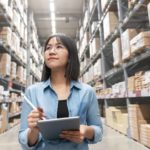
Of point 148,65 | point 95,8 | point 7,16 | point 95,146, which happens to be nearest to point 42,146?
point 95,146

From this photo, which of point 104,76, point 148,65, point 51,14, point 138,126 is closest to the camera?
point 138,126

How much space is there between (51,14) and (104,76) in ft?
21.8

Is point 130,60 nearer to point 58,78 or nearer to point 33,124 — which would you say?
point 58,78

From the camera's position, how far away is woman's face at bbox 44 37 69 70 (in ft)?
4.77

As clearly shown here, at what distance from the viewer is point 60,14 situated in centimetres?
1180

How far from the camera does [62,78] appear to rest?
1509mm

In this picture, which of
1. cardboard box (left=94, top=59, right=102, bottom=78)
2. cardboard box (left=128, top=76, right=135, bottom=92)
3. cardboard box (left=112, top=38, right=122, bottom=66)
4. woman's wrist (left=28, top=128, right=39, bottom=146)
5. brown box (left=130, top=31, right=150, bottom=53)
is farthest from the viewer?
cardboard box (left=94, top=59, right=102, bottom=78)

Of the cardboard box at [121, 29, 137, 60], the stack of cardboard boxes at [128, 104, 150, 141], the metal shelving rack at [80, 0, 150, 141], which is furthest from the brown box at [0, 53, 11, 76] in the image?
the stack of cardboard boxes at [128, 104, 150, 141]

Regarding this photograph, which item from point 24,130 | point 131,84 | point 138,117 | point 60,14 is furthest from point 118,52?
point 60,14

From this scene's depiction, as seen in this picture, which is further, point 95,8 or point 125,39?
point 95,8

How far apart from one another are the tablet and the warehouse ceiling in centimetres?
994

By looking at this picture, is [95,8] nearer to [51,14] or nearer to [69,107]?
[51,14]

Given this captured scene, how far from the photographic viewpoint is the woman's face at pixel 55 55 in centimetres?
146

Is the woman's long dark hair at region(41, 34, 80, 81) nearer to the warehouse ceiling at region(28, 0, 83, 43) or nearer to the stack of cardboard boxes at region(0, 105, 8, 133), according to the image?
the stack of cardboard boxes at region(0, 105, 8, 133)
